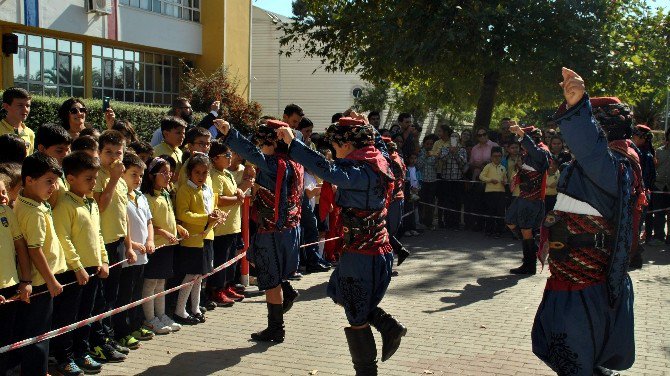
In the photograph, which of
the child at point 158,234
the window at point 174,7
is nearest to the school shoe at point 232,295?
the child at point 158,234

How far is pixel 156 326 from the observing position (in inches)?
286

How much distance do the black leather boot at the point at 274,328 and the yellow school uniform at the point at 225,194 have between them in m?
1.53

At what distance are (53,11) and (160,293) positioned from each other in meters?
13.3

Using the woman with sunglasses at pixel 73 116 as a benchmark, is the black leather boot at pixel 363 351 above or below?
below

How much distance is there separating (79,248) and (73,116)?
200 cm

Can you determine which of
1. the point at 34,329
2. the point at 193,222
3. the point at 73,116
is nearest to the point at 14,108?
the point at 73,116

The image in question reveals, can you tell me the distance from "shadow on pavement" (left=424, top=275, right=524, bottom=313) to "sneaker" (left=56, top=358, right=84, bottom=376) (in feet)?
12.5

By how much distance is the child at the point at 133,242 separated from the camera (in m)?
6.79

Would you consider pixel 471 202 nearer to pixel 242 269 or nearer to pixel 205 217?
pixel 242 269

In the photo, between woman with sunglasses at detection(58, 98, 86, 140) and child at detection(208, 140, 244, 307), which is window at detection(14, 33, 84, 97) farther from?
woman with sunglasses at detection(58, 98, 86, 140)

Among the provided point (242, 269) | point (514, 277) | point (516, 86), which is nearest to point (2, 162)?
point (242, 269)

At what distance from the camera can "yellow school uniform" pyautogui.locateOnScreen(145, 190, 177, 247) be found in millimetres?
7191

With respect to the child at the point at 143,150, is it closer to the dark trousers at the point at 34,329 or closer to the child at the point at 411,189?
the dark trousers at the point at 34,329

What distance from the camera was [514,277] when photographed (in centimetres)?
1048
